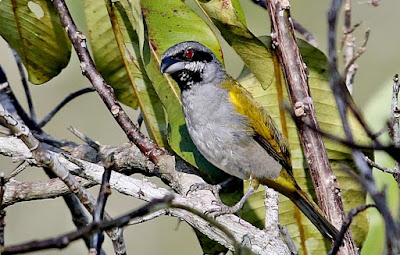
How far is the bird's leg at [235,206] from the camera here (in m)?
2.87

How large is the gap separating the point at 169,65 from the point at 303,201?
0.85 metres

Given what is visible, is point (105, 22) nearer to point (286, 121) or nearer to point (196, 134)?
point (196, 134)

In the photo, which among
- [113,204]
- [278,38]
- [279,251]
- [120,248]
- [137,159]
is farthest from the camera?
[113,204]

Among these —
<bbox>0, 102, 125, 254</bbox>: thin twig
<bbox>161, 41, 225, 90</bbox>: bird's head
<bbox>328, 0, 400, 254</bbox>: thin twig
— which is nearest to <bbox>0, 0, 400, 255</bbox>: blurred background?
<bbox>161, 41, 225, 90</bbox>: bird's head

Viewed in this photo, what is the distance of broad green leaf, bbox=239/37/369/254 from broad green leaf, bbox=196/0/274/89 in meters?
0.20

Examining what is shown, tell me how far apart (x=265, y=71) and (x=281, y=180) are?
2.25ft

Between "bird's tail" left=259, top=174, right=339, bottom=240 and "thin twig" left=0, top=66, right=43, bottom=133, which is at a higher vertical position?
"thin twig" left=0, top=66, right=43, bottom=133

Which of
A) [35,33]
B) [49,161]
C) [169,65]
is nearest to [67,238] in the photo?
[49,161]

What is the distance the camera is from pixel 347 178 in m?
3.32

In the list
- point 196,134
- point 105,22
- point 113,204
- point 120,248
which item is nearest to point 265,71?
point 196,134

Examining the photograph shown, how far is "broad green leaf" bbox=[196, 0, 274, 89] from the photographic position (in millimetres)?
2955

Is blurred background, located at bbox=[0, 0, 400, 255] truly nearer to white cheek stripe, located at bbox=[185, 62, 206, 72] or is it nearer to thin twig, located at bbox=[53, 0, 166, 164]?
white cheek stripe, located at bbox=[185, 62, 206, 72]

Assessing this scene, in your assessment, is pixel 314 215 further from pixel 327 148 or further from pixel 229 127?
pixel 229 127

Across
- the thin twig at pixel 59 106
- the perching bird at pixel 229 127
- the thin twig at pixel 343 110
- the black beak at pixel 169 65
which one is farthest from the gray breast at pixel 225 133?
the thin twig at pixel 343 110
